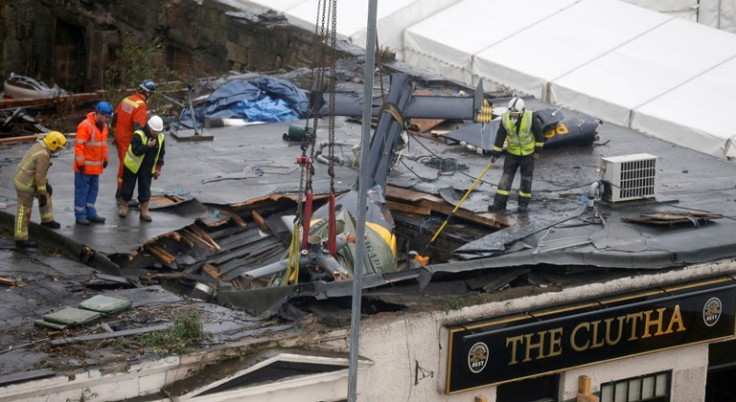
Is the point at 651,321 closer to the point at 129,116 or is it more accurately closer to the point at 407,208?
the point at 407,208

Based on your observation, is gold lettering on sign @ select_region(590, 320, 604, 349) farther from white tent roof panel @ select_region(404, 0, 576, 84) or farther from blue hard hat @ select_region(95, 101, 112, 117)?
white tent roof panel @ select_region(404, 0, 576, 84)

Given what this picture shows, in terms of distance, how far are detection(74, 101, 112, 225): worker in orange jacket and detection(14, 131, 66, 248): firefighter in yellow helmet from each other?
0.53 meters

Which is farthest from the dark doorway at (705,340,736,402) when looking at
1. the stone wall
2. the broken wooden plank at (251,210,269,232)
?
the stone wall

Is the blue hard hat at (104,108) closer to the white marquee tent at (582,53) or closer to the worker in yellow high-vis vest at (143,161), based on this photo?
the worker in yellow high-vis vest at (143,161)

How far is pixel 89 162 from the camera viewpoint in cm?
1780

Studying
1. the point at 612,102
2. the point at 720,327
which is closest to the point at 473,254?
the point at 720,327

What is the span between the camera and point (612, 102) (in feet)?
87.8

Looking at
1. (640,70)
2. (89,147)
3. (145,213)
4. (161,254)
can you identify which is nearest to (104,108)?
(89,147)

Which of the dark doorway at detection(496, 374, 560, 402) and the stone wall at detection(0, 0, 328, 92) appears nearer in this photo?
the dark doorway at detection(496, 374, 560, 402)

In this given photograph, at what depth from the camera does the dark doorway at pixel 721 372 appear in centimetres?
1930

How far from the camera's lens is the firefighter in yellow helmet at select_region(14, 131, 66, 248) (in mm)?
17000

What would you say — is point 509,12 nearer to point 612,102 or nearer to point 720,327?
point 612,102

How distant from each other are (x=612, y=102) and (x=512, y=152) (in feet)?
→ 27.2

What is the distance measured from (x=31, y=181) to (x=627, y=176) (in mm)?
8439
